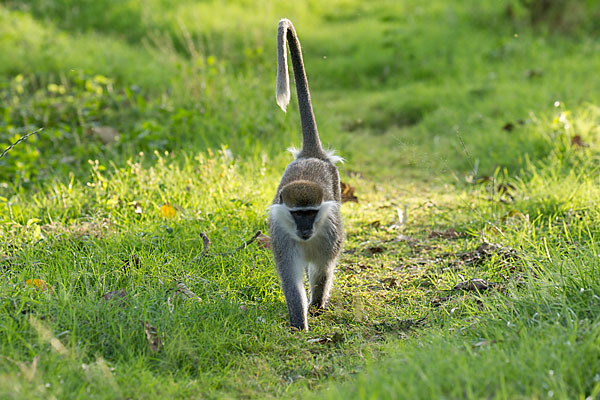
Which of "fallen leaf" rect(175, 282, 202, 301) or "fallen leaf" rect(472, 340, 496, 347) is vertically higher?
"fallen leaf" rect(472, 340, 496, 347)

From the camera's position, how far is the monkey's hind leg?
3.57m

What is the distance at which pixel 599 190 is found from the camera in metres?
4.56

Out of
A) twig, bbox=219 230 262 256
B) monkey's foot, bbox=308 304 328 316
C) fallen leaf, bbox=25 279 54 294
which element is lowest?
monkey's foot, bbox=308 304 328 316

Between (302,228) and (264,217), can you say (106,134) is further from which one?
(302,228)

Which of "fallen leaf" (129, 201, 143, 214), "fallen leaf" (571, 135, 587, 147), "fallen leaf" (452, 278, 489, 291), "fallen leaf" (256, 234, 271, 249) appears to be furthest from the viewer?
"fallen leaf" (571, 135, 587, 147)

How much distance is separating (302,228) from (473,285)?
1.11m

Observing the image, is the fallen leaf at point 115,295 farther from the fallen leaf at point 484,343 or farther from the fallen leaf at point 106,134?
the fallen leaf at point 106,134

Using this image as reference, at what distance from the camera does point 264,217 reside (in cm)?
460

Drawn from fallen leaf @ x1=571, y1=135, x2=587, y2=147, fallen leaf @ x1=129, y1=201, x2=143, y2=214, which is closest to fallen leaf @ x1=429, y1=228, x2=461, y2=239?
fallen leaf @ x1=571, y1=135, x2=587, y2=147

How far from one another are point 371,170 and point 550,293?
3457mm

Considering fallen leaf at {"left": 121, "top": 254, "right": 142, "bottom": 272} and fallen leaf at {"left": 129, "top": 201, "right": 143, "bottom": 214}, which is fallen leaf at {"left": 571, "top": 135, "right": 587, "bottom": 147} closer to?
fallen leaf at {"left": 129, "top": 201, "right": 143, "bottom": 214}

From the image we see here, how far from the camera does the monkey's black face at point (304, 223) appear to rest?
3.23 metres

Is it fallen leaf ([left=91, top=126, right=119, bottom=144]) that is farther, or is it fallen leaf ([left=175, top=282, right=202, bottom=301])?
fallen leaf ([left=91, top=126, right=119, bottom=144])

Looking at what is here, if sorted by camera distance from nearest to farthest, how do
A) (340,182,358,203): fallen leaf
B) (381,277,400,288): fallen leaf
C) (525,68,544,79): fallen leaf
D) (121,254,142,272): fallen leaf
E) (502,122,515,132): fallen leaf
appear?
(121,254,142,272): fallen leaf < (381,277,400,288): fallen leaf < (340,182,358,203): fallen leaf < (502,122,515,132): fallen leaf < (525,68,544,79): fallen leaf
